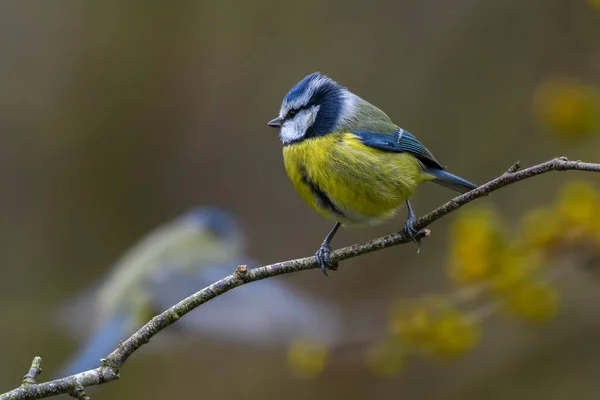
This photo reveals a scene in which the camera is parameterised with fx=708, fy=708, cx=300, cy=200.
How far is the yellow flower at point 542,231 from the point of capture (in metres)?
1.67

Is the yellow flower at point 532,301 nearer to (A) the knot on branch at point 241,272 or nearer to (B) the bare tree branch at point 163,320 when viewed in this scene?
(B) the bare tree branch at point 163,320

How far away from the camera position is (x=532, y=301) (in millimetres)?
1741

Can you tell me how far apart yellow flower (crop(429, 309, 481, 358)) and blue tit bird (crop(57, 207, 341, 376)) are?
45.9 inches

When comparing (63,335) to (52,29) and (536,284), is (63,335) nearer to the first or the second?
(52,29)

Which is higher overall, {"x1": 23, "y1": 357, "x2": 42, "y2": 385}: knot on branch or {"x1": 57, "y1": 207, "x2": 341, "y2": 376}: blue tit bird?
{"x1": 57, "y1": 207, "x2": 341, "y2": 376}: blue tit bird

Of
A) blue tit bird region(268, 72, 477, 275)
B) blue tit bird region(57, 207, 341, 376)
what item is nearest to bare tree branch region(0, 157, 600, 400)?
blue tit bird region(268, 72, 477, 275)

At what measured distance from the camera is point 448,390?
113 inches

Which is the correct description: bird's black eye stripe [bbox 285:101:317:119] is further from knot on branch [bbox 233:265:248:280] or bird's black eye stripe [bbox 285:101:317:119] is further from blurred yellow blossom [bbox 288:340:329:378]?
knot on branch [bbox 233:265:248:280]

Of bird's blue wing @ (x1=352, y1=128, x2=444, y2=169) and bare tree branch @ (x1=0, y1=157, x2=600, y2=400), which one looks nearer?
bare tree branch @ (x1=0, y1=157, x2=600, y2=400)

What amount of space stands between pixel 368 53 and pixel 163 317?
2657mm

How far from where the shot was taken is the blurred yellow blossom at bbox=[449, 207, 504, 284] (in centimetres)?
168

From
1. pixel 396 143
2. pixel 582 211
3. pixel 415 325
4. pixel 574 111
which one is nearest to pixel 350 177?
pixel 396 143

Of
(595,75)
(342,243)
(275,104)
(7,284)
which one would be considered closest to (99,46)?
(275,104)

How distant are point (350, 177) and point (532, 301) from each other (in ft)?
1.82
